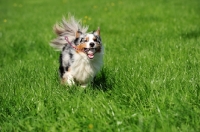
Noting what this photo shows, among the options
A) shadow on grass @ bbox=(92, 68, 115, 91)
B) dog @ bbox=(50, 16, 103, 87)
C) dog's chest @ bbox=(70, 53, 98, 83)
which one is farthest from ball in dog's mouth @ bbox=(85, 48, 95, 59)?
shadow on grass @ bbox=(92, 68, 115, 91)

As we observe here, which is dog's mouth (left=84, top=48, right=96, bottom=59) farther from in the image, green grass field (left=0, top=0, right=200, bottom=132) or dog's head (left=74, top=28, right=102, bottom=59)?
green grass field (left=0, top=0, right=200, bottom=132)

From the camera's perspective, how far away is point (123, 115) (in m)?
3.00

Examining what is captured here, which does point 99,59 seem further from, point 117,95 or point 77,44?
point 117,95

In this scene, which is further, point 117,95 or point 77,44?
point 77,44

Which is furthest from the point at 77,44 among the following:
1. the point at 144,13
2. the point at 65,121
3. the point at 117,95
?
the point at 144,13

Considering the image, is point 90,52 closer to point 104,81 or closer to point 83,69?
point 83,69

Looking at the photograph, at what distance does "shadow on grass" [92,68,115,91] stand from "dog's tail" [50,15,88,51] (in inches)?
30.5

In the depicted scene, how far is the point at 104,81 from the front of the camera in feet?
14.8

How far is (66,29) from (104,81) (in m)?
1.23

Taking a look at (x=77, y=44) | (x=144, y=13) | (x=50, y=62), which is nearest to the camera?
(x=77, y=44)

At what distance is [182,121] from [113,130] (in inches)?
25.7

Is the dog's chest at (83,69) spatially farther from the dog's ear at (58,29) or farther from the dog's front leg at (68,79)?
the dog's ear at (58,29)

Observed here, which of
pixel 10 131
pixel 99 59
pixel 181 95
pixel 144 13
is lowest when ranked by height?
pixel 10 131

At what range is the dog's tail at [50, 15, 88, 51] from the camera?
198 inches
